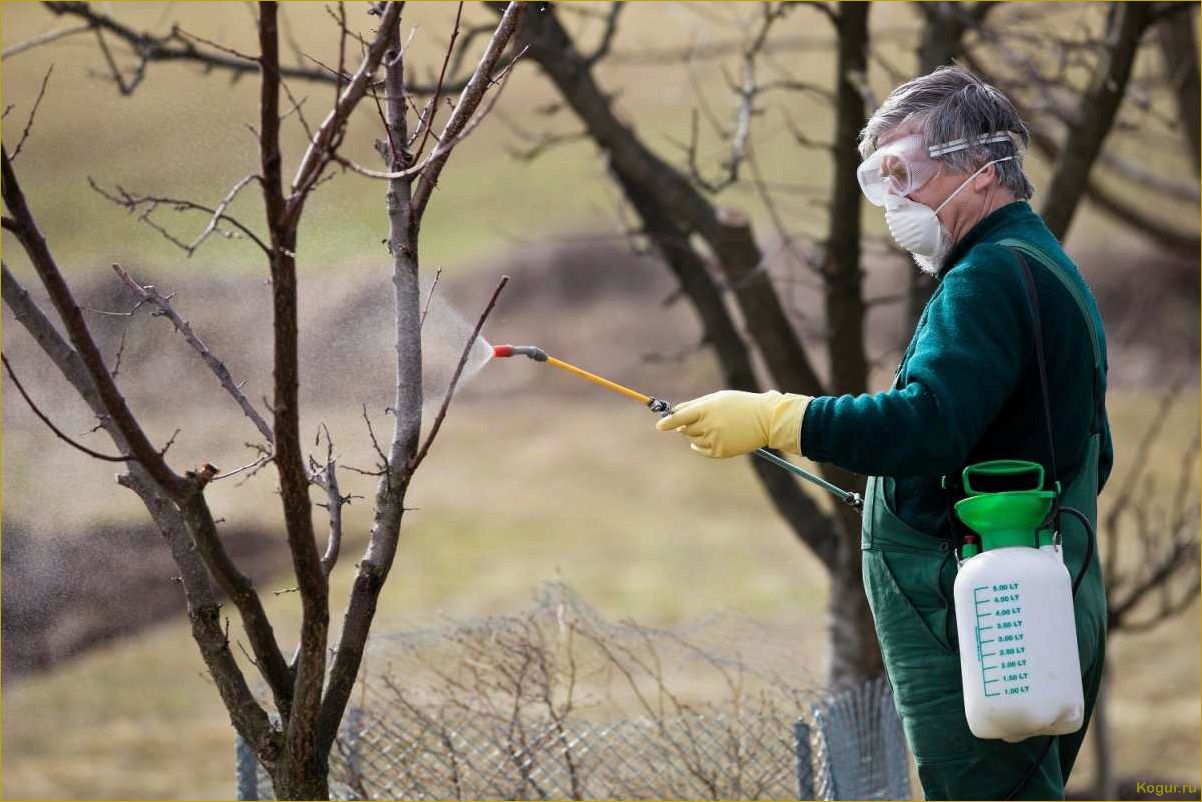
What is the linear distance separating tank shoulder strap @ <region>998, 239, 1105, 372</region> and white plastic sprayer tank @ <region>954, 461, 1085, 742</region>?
0.27m

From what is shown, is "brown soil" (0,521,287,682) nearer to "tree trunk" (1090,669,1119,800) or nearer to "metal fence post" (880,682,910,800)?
"metal fence post" (880,682,910,800)

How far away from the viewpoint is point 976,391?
7.02ft

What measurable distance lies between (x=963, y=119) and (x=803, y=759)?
210cm

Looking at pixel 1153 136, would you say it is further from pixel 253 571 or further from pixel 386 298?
pixel 253 571

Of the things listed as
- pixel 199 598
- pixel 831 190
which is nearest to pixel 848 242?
pixel 831 190

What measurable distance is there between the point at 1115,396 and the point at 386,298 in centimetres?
1618

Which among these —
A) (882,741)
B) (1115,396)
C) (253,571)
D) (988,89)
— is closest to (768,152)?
(1115,396)

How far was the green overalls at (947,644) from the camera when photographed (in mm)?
2287

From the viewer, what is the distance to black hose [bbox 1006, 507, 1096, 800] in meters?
2.28

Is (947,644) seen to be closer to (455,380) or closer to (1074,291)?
(1074,291)

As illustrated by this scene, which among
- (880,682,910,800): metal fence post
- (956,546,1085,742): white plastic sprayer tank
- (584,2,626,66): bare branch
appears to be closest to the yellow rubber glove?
(956,546,1085,742): white plastic sprayer tank

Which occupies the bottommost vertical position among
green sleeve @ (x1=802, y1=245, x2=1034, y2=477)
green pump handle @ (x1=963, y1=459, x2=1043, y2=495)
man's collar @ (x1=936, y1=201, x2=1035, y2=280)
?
green pump handle @ (x1=963, y1=459, x2=1043, y2=495)

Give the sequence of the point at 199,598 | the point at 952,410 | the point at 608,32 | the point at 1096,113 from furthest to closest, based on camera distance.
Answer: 1. the point at 608,32
2. the point at 1096,113
3. the point at 199,598
4. the point at 952,410

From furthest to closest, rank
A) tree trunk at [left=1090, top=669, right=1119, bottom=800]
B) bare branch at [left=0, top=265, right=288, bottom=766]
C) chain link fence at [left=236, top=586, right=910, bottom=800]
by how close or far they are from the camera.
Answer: tree trunk at [left=1090, top=669, right=1119, bottom=800] → chain link fence at [left=236, top=586, right=910, bottom=800] → bare branch at [left=0, top=265, right=288, bottom=766]
